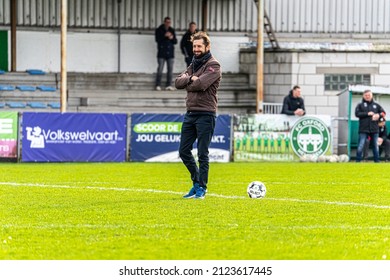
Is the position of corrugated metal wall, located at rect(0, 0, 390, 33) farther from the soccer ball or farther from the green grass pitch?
the soccer ball

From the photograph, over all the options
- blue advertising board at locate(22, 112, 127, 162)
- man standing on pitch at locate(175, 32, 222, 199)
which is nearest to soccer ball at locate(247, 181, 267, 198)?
man standing on pitch at locate(175, 32, 222, 199)

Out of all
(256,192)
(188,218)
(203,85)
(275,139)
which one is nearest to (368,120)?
(275,139)

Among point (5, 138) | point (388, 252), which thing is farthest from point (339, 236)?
point (5, 138)

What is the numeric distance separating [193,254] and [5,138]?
17911 mm

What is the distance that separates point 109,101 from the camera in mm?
35781

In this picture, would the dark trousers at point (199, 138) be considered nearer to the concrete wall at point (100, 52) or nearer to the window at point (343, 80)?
the window at point (343, 80)

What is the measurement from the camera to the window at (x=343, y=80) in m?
37.6

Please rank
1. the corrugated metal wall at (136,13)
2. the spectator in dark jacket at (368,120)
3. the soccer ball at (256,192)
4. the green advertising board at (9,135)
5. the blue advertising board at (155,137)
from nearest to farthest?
the soccer ball at (256,192) < the green advertising board at (9,135) < the blue advertising board at (155,137) < the spectator in dark jacket at (368,120) < the corrugated metal wall at (136,13)

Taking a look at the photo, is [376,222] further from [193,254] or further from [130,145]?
[130,145]

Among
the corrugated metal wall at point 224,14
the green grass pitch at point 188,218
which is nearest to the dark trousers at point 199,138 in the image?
the green grass pitch at point 188,218

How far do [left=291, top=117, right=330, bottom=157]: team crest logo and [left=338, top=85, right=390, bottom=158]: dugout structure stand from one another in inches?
45.7

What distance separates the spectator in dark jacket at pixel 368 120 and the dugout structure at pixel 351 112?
97cm

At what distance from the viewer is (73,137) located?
2761 cm

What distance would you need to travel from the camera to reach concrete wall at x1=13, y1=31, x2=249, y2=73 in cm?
3850
